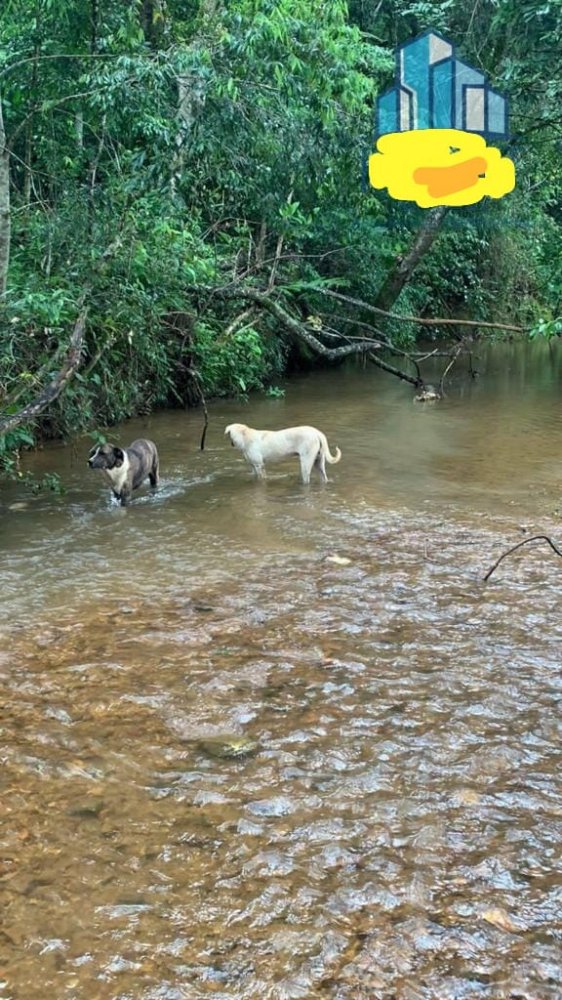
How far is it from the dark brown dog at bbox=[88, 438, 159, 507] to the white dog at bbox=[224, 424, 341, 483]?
1082mm

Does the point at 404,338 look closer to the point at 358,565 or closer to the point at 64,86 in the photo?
the point at 64,86

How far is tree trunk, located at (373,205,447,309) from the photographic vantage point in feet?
61.1

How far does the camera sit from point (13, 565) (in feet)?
22.8

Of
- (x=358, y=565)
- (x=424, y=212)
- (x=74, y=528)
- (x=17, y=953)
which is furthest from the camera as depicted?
(x=424, y=212)

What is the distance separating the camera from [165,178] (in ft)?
32.1

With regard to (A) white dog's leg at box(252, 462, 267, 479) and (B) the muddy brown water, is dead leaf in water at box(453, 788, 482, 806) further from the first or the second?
(A) white dog's leg at box(252, 462, 267, 479)

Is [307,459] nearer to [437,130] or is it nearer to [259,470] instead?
[259,470]

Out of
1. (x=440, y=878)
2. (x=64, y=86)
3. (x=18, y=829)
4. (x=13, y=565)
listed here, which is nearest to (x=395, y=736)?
(x=440, y=878)

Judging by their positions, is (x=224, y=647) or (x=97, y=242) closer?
(x=224, y=647)

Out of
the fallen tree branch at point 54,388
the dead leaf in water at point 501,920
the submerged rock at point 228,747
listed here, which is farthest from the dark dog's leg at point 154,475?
the dead leaf in water at point 501,920

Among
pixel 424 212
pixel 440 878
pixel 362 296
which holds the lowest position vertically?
pixel 440 878

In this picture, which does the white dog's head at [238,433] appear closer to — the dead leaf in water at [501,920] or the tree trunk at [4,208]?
the tree trunk at [4,208]

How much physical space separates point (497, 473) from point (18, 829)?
7.57m

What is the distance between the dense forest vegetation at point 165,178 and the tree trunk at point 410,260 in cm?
225
